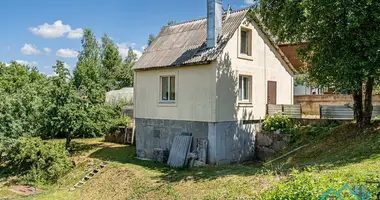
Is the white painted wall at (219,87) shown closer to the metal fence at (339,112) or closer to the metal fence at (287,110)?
the metal fence at (287,110)

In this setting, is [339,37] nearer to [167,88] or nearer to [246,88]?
[246,88]

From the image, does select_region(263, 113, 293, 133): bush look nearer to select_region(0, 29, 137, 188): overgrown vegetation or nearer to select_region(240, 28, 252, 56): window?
select_region(240, 28, 252, 56): window

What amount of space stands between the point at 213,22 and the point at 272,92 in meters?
5.57

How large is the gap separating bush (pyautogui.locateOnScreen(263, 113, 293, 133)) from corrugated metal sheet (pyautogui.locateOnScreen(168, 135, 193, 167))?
4270 millimetres

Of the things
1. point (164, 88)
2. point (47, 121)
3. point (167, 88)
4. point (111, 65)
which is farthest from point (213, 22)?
point (111, 65)

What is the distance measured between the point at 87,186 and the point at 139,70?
22.9 feet

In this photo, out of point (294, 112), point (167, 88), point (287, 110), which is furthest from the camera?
point (167, 88)

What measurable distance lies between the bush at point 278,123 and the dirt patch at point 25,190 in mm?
12018

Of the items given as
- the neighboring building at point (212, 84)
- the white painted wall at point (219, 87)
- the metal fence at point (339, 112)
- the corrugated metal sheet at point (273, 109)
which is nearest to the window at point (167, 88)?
the neighboring building at point (212, 84)

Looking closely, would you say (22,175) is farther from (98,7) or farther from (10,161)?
(98,7)

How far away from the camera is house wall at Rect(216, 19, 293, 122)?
15.6 meters

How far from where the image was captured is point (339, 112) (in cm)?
1553

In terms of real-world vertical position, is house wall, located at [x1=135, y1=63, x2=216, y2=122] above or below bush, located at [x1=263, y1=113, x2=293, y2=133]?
above

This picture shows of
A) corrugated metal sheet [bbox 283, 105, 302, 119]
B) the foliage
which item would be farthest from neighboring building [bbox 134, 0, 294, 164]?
the foliage
